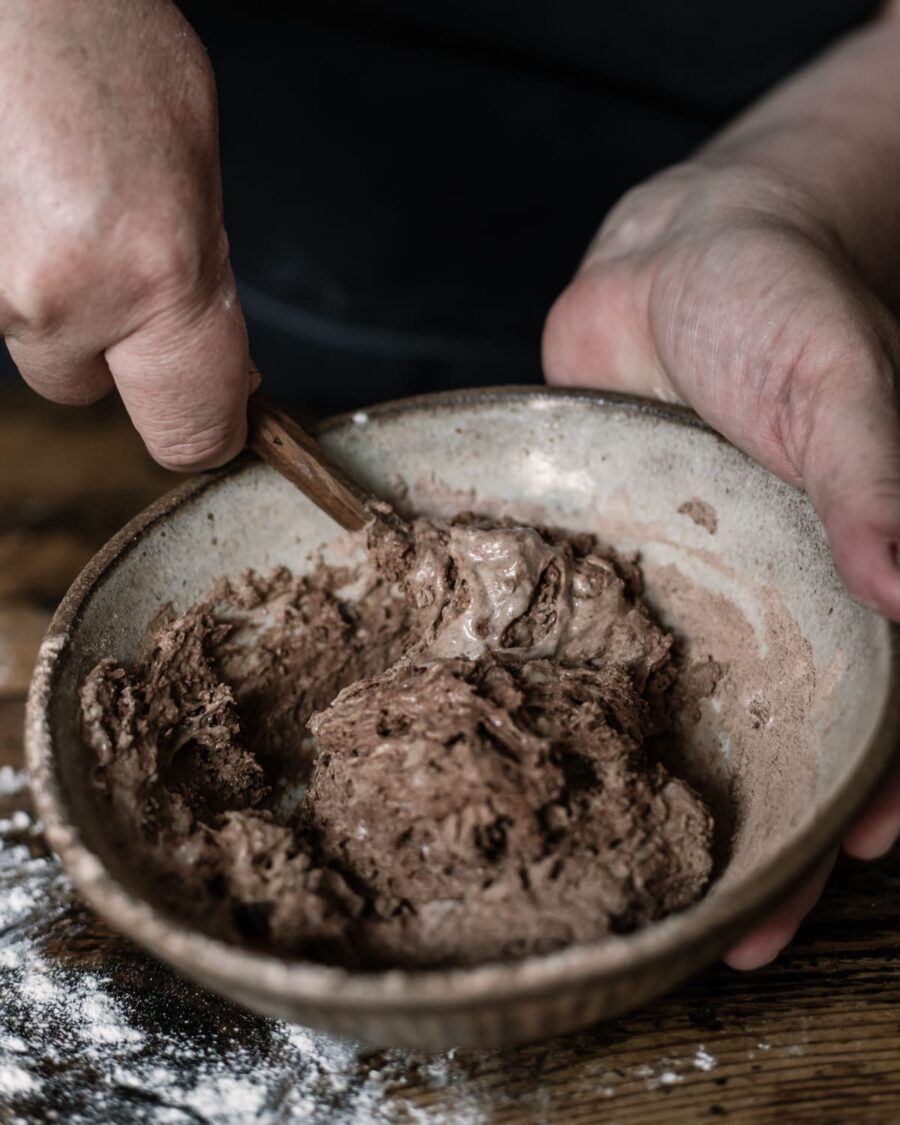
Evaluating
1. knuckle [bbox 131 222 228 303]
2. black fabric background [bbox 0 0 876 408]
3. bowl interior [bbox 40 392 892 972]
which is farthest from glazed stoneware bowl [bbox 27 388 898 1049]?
black fabric background [bbox 0 0 876 408]

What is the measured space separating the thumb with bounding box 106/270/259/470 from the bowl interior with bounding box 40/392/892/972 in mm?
77

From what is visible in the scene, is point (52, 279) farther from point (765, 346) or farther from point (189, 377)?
point (765, 346)

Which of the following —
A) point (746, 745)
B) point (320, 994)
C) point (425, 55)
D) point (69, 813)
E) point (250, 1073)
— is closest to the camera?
point (320, 994)

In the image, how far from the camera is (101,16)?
0.83 metres

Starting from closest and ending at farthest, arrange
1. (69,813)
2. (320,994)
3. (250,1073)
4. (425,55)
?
1. (320,994)
2. (69,813)
3. (250,1073)
4. (425,55)

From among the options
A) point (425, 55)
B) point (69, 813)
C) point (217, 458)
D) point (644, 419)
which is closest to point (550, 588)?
point (644, 419)

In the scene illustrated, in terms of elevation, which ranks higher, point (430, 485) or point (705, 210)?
point (705, 210)

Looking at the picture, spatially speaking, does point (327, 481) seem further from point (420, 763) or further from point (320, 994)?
point (320, 994)

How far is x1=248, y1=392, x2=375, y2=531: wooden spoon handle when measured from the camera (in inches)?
41.4

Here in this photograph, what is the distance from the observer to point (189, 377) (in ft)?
3.10

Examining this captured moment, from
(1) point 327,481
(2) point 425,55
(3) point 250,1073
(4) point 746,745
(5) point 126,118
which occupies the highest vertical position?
(5) point 126,118

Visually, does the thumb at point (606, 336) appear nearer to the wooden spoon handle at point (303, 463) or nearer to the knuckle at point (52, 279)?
the wooden spoon handle at point (303, 463)

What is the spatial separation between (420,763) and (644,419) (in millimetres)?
435

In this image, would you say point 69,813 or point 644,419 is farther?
point 644,419
